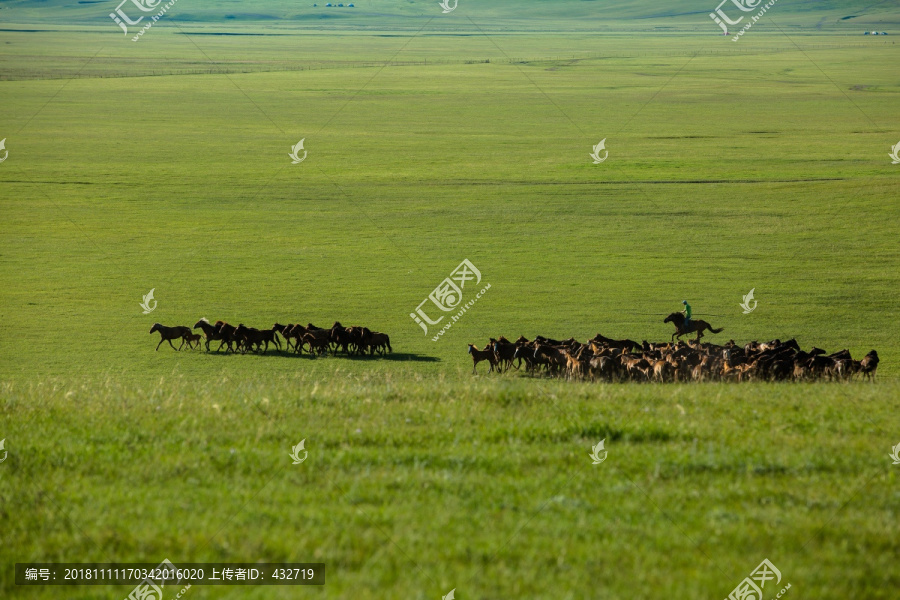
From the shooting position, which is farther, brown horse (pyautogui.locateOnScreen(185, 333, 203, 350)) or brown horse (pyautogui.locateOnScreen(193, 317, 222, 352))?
brown horse (pyautogui.locateOnScreen(185, 333, 203, 350))

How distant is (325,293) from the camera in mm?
28875

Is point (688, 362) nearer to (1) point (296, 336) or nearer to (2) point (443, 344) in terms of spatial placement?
(2) point (443, 344)

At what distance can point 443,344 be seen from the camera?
23.6 meters

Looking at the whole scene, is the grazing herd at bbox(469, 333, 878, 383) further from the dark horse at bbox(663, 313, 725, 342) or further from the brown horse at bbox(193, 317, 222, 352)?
the brown horse at bbox(193, 317, 222, 352)

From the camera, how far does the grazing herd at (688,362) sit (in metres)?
18.3

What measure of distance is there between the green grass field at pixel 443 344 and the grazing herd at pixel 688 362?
1914 mm

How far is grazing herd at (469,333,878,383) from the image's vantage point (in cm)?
1831

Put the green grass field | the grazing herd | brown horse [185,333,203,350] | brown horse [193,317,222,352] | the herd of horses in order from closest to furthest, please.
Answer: the green grass field, the grazing herd, the herd of horses, brown horse [193,317,222,352], brown horse [185,333,203,350]

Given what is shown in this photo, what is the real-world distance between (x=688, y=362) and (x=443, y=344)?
23.9ft

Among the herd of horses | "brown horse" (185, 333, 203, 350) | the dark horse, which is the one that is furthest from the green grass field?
"brown horse" (185, 333, 203, 350)

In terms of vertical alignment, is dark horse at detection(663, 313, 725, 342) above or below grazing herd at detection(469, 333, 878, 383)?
above

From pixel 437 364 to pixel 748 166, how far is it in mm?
39323

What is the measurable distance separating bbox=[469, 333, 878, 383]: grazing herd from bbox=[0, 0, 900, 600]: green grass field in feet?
6.28

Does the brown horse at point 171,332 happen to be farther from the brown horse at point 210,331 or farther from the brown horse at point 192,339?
the brown horse at point 210,331
